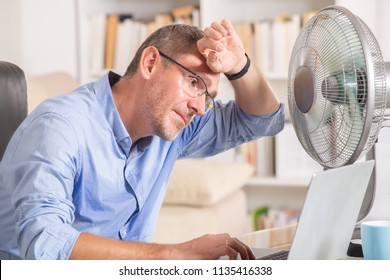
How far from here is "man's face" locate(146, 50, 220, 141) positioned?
1505 mm

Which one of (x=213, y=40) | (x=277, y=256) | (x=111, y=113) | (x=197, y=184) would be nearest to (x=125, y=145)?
(x=111, y=113)

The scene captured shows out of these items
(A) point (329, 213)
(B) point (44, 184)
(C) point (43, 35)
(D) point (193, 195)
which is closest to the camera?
(A) point (329, 213)

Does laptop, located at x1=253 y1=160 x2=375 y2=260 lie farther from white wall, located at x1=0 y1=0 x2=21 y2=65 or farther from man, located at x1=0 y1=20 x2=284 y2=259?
white wall, located at x1=0 y1=0 x2=21 y2=65

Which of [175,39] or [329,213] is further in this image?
[175,39]

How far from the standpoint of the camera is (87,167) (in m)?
1.49

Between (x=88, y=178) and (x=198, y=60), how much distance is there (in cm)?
31

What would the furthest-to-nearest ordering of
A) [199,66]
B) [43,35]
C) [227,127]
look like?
1. [43,35]
2. [227,127]
3. [199,66]

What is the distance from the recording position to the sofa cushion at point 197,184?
308cm

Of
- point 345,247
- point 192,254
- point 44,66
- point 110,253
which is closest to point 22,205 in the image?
point 110,253

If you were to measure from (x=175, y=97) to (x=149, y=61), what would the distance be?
4.2 inches

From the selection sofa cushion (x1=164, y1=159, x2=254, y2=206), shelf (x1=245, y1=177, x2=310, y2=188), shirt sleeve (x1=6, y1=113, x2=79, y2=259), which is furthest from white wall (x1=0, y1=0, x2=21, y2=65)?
shirt sleeve (x1=6, y1=113, x2=79, y2=259)

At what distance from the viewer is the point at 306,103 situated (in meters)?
1.43

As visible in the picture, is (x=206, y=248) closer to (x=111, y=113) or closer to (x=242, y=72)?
(x=111, y=113)

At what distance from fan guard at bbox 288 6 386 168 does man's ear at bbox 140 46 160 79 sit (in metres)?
0.27
